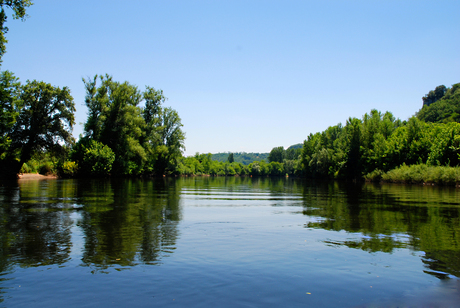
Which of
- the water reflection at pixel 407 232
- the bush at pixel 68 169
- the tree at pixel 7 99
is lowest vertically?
the water reflection at pixel 407 232

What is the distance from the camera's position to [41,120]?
5716 centimetres

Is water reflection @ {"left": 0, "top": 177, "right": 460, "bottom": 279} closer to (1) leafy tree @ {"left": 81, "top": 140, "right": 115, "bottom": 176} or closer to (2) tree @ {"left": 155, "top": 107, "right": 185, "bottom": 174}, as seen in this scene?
(1) leafy tree @ {"left": 81, "top": 140, "right": 115, "bottom": 176}

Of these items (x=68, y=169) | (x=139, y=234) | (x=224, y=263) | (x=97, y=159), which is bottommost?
(x=224, y=263)

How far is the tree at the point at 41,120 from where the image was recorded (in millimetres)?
55594

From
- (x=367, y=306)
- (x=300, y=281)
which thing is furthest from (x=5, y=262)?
(x=367, y=306)

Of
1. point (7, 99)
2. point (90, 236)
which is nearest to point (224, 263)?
point (90, 236)

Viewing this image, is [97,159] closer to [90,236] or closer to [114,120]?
[114,120]

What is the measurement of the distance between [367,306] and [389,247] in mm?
4721

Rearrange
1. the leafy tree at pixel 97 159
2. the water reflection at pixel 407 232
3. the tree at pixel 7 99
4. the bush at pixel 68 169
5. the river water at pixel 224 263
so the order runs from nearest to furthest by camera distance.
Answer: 1. the river water at pixel 224 263
2. the water reflection at pixel 407 232
3. the tree at pixel 7 99
4. the leafy tree at pixel 97 159
5. the bush at pixel 68 169

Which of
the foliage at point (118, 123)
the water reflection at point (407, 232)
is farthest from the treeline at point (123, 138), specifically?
the water reflection at point (407, 232)

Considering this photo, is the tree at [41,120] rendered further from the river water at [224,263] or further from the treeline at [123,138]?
the river water at [224,263]

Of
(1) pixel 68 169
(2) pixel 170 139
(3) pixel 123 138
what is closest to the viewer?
(1) pixel 68 169

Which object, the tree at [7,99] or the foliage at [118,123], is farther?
the foliage at [118,123]

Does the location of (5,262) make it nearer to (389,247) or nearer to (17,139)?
(389,247)
